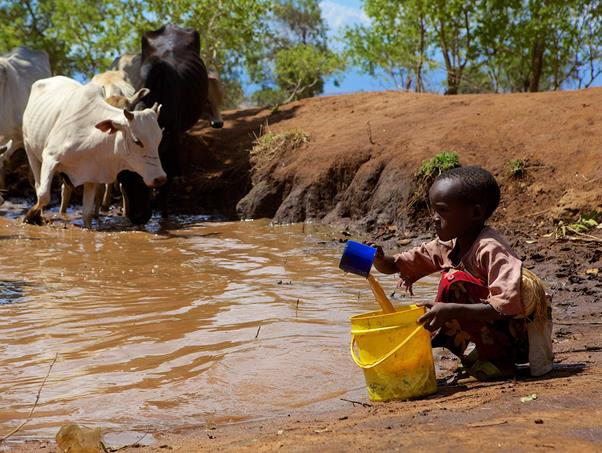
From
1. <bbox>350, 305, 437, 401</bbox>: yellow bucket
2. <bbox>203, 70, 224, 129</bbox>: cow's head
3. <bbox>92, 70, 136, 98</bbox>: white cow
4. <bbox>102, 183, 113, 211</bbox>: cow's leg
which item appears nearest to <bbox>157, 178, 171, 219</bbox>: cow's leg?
<bbox>102, 183, 113, 211</bbox>: cow's leg

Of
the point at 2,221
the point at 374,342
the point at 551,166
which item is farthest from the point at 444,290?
the point at 2,221

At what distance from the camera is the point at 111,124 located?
32.7ft

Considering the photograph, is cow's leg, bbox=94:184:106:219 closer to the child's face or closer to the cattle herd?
the cattle herd

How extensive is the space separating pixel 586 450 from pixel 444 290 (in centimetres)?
115

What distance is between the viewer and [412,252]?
13.1ft

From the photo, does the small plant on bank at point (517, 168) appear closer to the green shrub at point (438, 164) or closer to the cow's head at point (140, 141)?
the green shrub at point (438, 164)

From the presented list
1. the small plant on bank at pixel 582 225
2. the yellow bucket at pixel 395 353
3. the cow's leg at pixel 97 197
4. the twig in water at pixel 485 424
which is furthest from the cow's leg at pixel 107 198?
the twig in water at pixel 485 424

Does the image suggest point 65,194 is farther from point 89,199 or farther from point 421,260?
point 421,260

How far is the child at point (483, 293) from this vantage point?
11.5ft

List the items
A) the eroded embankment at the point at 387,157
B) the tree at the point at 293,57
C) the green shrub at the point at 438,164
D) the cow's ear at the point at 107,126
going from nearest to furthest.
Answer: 1. the eroded embankment at the point at 387,157
2. the green shrub at the point at 438,164
3. the cow's ear at the point at 107,126
4. the tree at the point at 293,57

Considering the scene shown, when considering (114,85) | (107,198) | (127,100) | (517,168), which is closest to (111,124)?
(127,100)

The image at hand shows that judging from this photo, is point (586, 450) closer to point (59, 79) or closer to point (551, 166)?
point (551, 166)

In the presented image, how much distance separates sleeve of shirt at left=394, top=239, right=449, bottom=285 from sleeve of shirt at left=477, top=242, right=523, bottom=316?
36 cm

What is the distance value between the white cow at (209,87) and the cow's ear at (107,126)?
3730 millimetres
